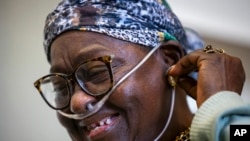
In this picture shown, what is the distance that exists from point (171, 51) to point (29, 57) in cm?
85

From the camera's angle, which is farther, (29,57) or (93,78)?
(29,57)

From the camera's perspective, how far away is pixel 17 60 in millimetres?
1645

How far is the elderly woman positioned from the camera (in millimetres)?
970

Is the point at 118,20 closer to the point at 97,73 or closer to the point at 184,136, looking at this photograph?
the point at 97,73

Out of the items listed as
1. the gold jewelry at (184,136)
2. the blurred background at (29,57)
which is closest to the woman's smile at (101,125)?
the gold jewelry at (184,136)

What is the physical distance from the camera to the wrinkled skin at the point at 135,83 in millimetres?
963

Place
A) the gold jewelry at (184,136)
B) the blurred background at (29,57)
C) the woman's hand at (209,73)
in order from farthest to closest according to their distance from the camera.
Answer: the blurred background at (29,57) < the gold jewelry at (184,136) < the woman's hand at (209,73)

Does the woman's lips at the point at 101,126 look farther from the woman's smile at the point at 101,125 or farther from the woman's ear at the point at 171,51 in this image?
the woman's ear at the point at 171,51

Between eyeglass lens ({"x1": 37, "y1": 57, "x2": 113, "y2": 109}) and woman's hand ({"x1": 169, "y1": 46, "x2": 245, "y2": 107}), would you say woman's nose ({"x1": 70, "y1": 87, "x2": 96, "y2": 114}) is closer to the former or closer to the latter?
eyeglass lens ({"x1": 37, "y1": 57, "x2": 113, "y2": 109})

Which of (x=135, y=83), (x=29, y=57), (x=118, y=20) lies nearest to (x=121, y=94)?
Answer: (x=135, y=83)

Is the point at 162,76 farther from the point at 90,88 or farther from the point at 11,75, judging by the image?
the point at 11,75

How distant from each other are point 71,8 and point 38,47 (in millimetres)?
670

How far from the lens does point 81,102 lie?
960mm

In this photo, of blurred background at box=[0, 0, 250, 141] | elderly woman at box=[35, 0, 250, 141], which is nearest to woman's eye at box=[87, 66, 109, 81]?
elderly woman at box=[35, 0, 250, 141]
